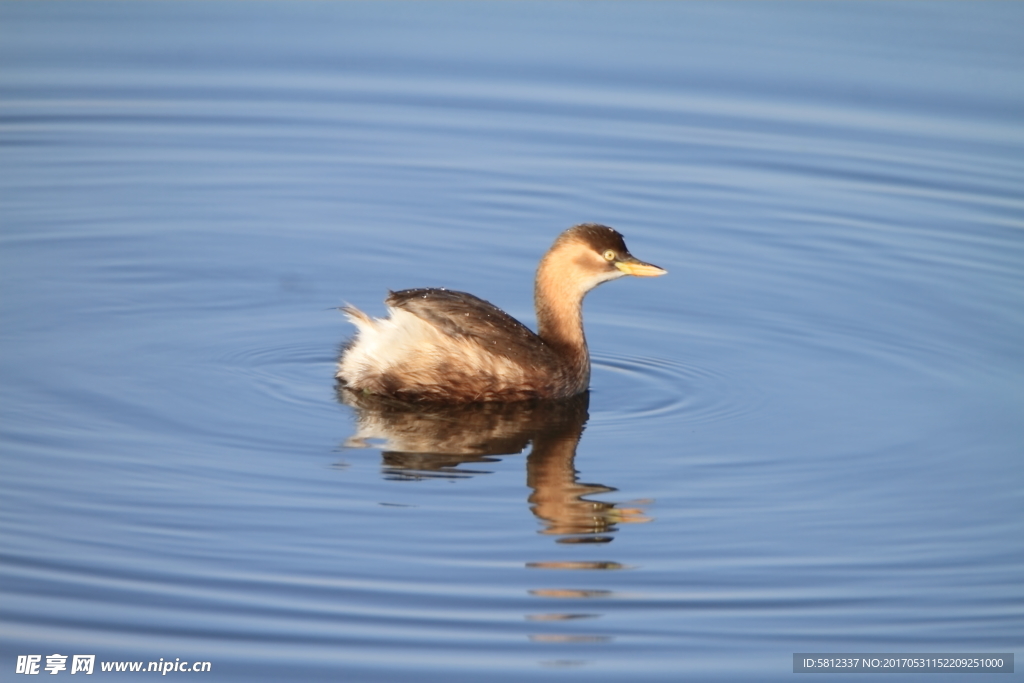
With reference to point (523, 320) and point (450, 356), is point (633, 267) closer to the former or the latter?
point (523, 320)

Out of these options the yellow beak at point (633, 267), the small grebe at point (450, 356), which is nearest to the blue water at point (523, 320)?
the small grebe at point (450, 356)

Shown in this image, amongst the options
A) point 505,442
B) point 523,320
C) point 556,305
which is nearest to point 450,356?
point 505,442

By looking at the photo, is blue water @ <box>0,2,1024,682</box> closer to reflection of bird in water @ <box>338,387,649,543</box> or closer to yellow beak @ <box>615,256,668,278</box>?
reflection of bird in water @ <box>338,387,649,543</box>

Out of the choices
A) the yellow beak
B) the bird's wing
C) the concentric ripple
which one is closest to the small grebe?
the bird's wing

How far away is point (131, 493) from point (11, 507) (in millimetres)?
509

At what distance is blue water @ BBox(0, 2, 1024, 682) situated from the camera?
6.42 metres

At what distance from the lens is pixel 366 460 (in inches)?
307

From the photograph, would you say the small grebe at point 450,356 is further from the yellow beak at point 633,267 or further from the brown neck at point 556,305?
the yellow beak at point 633,267

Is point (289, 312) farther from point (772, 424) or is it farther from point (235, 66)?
point (235, 66)

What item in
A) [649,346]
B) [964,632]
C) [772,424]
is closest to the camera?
[964,632]

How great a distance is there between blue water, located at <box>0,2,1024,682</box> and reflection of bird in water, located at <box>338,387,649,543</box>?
0.09 ft

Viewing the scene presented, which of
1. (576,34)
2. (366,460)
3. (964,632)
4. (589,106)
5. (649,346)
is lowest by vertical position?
(964,632)

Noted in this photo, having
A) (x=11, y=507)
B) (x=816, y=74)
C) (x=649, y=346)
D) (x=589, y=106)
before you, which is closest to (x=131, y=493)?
(x=11, y=507)

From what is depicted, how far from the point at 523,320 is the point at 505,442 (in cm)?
204
